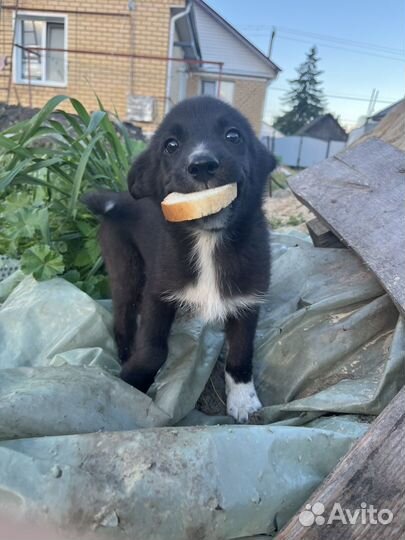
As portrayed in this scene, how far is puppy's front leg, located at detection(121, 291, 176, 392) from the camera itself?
6.50 feet

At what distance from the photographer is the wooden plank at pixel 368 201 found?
192 cm

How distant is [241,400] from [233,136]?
42.2 inches

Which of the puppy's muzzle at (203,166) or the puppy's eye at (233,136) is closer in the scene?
the puppy's muzzle at (203,166)

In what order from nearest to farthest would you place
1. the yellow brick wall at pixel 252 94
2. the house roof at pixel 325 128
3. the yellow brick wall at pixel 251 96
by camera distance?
1. the yellow brick wall at pixel 251 96
2. the yellow brick wall at pixel 252 94
3. the house roof at pixel 325 128

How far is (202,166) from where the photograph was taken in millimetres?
1624

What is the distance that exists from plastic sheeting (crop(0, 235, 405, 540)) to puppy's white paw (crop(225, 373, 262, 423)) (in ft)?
0.22

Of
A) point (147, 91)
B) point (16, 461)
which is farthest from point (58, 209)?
point (147, 91)

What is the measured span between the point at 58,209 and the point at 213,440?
6.44 feet

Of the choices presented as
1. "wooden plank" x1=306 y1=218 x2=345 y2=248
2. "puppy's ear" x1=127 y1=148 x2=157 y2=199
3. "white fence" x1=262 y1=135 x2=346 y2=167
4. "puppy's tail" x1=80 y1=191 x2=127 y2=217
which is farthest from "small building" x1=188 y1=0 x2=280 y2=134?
"puppy's ear" x1=127 y1=148 x2=157 y2=199

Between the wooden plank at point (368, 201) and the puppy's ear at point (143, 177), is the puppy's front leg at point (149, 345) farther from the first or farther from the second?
the wooden plank at point (368, 201)

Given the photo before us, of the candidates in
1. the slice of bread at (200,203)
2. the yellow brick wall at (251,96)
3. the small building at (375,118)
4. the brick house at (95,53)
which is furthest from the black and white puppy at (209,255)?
the yellow brick wall at (251,96)

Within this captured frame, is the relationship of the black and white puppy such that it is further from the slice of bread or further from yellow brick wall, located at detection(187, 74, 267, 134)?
yellow brick wall, located at detection(187, 74, 267, 134)

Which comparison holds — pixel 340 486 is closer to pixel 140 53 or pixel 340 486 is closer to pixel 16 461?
pixel 16 461

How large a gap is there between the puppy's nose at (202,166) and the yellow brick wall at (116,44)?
9721mm
